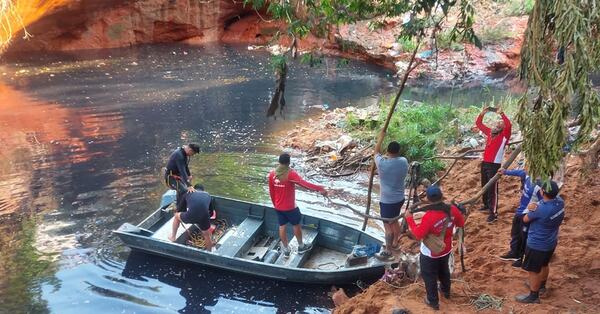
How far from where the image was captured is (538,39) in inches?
160

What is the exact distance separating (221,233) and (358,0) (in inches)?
163

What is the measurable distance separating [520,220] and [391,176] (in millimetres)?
1559

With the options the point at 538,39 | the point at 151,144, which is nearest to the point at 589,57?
the point at 538,39

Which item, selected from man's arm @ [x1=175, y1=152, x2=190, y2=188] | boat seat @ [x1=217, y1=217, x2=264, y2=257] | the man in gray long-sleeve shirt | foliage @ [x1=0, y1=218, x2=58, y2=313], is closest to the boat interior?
boat seat @ [x1=217, y1=217, x2=264, y2=257]

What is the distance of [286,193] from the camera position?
702 cm

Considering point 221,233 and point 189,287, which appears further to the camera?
point 221,233

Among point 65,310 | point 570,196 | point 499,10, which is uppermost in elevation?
point 499,10

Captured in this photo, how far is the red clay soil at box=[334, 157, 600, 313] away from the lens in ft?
17.6

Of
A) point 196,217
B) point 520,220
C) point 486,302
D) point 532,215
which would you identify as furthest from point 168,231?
point 532,215

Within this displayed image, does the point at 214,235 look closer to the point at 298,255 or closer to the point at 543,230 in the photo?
the point at 298,255

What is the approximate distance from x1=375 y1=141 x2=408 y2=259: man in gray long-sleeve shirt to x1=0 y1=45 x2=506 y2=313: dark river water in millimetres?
1194

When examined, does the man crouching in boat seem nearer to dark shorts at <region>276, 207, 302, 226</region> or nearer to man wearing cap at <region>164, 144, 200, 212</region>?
man wearing cap at <region>164, 144, 200, 212</region>

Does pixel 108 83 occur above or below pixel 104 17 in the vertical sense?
below

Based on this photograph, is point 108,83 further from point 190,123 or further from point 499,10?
point 499,10
